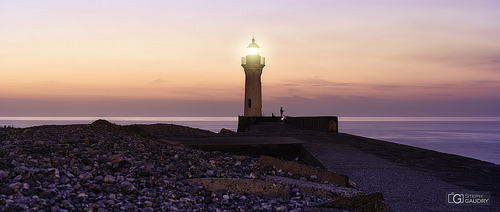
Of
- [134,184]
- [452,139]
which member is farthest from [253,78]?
[134,184]

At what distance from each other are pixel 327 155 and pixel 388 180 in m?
2.52

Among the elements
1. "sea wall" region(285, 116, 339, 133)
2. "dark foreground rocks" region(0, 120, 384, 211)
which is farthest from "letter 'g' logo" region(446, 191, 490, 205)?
"sea wall" region(285, 116, 339, 133)

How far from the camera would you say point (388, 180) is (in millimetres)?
5652

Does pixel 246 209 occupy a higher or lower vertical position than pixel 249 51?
lower

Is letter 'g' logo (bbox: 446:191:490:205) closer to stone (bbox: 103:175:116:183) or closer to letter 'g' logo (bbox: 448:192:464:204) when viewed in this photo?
letter 'g' logo (bbox: 448:192:464:204)

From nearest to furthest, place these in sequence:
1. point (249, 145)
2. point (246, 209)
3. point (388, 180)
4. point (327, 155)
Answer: point (246, 209), point (388, 180), point (327, 155), point (249, 145)

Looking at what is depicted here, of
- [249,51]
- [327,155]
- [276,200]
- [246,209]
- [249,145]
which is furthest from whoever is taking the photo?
[249,51]

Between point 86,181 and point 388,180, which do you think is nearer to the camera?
point 86,181

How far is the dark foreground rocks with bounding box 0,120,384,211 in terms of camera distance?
12.5ft

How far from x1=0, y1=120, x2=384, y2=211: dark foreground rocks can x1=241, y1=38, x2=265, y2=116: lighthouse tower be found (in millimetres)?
32342

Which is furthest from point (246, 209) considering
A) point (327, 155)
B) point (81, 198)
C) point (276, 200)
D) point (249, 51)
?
point (249, 51)

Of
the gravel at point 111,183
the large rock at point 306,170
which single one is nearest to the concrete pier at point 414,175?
the large rock at point 306,170

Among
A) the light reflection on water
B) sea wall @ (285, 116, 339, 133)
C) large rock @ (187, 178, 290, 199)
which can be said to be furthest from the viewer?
the light reflection on water

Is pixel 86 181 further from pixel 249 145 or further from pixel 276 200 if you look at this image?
pixel 249 145
